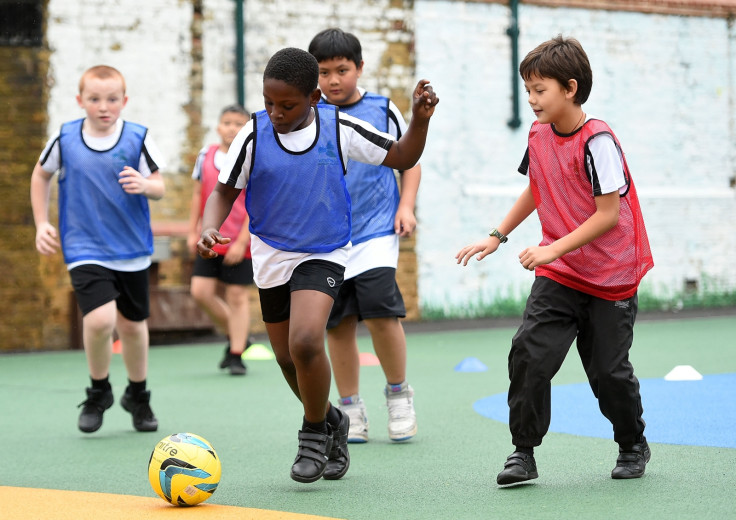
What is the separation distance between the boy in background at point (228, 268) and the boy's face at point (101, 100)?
9.13 feet

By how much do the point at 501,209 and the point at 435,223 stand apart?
0.98 m

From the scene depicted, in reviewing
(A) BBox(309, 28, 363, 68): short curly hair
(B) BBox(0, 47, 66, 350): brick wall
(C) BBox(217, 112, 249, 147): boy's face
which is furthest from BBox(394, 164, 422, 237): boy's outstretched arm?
(B) BBox(0, 47, 66, 350): brick wall

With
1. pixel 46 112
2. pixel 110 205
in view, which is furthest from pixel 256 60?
pixel 110 205

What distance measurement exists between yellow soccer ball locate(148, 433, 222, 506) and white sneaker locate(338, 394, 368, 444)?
58.6 inches

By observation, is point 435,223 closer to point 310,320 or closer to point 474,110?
point 474,110

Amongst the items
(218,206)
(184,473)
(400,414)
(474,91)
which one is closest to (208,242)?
(218,206)

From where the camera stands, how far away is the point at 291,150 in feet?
14.2

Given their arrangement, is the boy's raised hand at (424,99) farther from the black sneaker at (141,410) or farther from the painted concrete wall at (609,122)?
the painted concrete wall at (609,122)

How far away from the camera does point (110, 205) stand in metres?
6.01

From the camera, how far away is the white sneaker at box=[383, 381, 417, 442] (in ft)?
18.0

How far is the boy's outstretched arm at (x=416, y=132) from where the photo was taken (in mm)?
4074

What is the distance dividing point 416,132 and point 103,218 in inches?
92.1

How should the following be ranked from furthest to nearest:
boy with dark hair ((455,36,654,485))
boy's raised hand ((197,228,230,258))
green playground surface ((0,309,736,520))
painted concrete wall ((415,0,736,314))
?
painted concrete wall ((415,0,736,314)), boy with dark hair ((455,36,654,485)), boy's raised hand ((197,228,230,258)), green playground surface ((0,309,736,520))

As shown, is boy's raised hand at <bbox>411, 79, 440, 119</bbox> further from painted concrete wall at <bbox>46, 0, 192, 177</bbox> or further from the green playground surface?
painted concrete wall at <bbox>46, 0, 192, 177</bbox>
